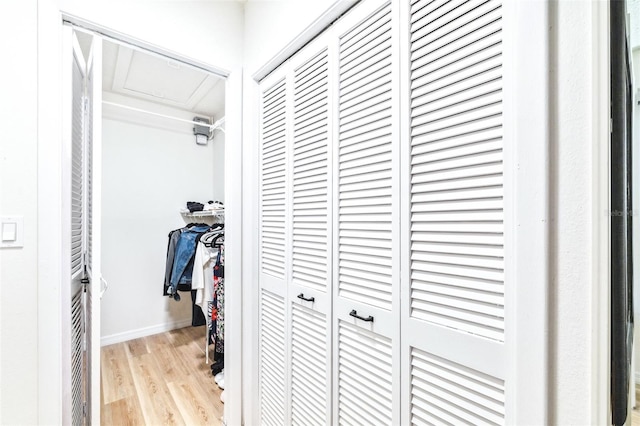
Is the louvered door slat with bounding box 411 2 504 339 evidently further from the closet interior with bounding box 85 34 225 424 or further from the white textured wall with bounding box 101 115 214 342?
the white textured wall with bounding box 101 115 214 342

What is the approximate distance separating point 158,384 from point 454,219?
7.96 feet

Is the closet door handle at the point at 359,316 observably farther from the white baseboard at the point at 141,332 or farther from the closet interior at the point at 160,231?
the white baseboard at the point at 141,332

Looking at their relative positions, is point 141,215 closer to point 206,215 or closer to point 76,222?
point 206,215

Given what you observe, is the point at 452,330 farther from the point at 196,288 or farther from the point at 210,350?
the point at 210,350

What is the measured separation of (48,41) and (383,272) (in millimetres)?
1519

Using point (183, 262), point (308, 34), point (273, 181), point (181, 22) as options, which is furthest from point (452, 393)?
point (183, 262)

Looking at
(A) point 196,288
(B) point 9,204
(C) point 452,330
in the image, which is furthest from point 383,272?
(A) point 196,288

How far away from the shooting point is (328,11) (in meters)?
1.09

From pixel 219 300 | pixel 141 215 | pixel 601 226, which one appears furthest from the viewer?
pixel 141 215

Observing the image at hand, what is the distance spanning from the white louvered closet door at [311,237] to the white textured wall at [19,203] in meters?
0.98

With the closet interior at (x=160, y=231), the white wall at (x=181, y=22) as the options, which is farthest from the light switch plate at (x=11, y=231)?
the closet interior at (x=160, y=231)

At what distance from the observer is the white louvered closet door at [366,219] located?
886 mm

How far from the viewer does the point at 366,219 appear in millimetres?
973

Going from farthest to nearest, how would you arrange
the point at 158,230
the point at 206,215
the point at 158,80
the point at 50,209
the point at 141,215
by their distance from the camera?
the point at 206,215, the point at 158,230, the point at 141,215, the point at 158,80, the point at 50,209
